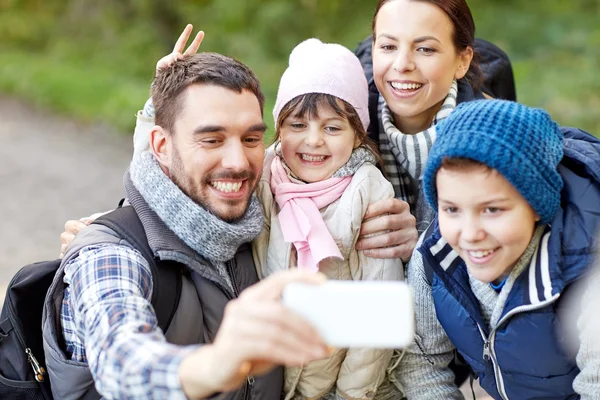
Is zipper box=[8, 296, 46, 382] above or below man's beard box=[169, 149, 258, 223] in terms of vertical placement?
below

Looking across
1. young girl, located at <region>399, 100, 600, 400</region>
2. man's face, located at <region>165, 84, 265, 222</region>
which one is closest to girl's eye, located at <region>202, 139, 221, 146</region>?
man's face, located at <region>165, 84, 265, 222</region>

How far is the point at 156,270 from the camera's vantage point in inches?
95.6

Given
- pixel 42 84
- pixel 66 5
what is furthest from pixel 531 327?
pixel 66 5

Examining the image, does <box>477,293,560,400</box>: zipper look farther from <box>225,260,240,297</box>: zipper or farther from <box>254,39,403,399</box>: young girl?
<box>225,260,240,297</box>: zipper

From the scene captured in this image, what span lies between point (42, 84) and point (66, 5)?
2.53 metres

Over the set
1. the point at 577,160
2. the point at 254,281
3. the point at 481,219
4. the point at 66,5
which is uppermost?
the point at 66,5

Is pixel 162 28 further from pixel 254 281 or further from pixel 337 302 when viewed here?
pixel 337 302

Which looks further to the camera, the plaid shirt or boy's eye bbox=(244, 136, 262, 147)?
boy's eye bbox=(244, 136, 262, 147)

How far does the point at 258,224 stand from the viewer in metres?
2.64

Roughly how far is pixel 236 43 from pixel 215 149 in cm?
698

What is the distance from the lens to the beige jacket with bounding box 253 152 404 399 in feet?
8.91

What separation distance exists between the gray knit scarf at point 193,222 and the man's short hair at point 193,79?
230 mm

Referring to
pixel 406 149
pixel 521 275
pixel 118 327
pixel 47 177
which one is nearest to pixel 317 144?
pixel 406 149

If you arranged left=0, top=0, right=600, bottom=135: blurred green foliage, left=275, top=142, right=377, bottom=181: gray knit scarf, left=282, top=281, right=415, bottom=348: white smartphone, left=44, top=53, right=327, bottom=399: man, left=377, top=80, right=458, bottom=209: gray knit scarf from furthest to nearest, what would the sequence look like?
left=0, top=0, right=600, bottom=135: blurred green foliage < left=377, top=80, right=458, bottom=209: gray knit scarf < left=275, top=142, right=377, bottom=181: gray knit scarf < left=44, top=53, right=327, bottom=399: man < left=282, top=281, right=415, bottom=348: white smartphone
